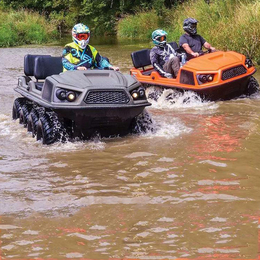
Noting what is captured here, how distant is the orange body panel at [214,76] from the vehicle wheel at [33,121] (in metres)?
2.79

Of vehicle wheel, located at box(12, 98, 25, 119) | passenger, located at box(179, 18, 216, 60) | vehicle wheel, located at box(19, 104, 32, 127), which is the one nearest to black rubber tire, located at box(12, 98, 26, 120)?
vehicle wheel, located at box(12, 98, 25, 119)

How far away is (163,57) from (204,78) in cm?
133

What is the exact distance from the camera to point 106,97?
6844 millimetres

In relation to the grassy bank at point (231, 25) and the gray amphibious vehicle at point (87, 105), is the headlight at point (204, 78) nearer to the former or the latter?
the gray amphibious vehicle at point (87, 105)

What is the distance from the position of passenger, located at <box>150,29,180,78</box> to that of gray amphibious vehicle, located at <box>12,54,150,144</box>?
106 inches

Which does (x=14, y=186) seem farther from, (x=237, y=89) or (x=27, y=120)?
(x=237, y=89)

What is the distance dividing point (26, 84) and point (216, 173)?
3.80 m

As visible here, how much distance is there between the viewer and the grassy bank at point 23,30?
27.1m

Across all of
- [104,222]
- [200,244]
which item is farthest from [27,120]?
[200,244]

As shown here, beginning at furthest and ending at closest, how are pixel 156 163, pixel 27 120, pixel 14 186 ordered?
pixel 27 120 < pixel 156 163 < pixel 14 186

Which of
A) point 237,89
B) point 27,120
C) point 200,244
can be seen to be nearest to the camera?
point 200,244

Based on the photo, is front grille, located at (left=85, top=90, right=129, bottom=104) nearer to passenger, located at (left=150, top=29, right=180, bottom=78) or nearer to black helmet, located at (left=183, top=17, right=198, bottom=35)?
passenger, located at (left=150, top=29, right=180, bottom=78)

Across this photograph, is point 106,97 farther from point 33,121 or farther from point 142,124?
point 33,121

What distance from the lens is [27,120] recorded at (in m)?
8.08
